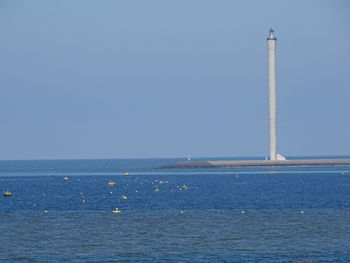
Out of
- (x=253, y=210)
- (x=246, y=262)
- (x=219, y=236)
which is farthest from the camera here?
(x=253, y=210)

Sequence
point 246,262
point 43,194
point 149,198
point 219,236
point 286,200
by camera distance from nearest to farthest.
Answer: point 246,262 → point 219,236 → point 286,200 → point 149,198 → point 43,194

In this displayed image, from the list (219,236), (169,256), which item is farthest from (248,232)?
(169,256)

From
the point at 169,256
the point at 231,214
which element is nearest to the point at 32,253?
the point at 169,256

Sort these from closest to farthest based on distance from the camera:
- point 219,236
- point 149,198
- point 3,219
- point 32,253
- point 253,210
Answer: point 32,253 < point 219,236 < point 3,219 < point 253,210 < point 149,198

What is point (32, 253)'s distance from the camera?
71.7 metres

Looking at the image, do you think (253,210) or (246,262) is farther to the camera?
(253,210)

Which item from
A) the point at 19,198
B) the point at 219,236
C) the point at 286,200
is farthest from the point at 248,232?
the point at 19,198

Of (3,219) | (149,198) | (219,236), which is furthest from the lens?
(149,198)

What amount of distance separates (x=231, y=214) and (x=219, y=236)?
23049mm

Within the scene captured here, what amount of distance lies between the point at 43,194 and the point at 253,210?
174 ft

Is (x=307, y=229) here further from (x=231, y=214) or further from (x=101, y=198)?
(x=101, y=198)

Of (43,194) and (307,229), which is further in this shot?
(43,194)

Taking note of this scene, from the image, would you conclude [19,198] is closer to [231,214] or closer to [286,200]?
[286,200]

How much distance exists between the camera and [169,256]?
68750mm
